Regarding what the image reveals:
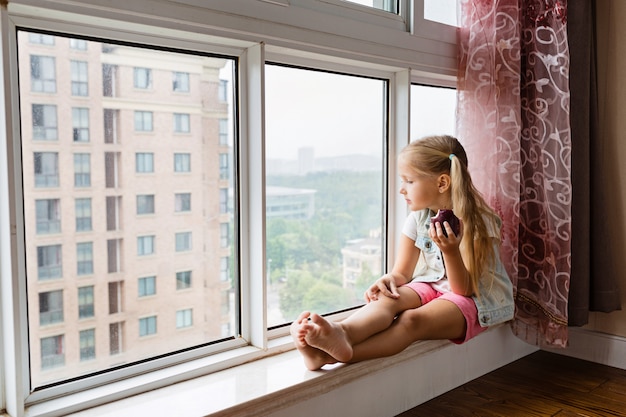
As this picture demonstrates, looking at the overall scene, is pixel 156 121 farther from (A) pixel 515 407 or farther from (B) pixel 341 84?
(A) pixel 515 407

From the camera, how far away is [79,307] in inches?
53.3

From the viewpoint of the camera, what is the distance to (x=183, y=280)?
155 cm

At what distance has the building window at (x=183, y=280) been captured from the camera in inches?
60.5

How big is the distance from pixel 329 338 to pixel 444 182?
24.9 inches

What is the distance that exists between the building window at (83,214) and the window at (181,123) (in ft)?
0.97

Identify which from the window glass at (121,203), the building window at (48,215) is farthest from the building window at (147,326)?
the building window at (48,215)

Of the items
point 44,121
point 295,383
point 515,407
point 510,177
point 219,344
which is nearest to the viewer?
point 44,121

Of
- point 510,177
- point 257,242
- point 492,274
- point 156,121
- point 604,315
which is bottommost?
point 604,315

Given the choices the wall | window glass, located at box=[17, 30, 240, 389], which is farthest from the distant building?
the wall

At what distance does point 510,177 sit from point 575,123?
38 cm

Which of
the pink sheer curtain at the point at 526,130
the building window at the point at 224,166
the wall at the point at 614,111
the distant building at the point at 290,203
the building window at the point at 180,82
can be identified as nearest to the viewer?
the building window at the point at 180,82

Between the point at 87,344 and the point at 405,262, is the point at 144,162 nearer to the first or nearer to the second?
the point at 87,344

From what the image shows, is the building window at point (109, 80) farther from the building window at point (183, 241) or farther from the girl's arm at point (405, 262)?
the girl's arm at point (405, 262)

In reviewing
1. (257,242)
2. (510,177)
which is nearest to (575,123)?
(510,177)
